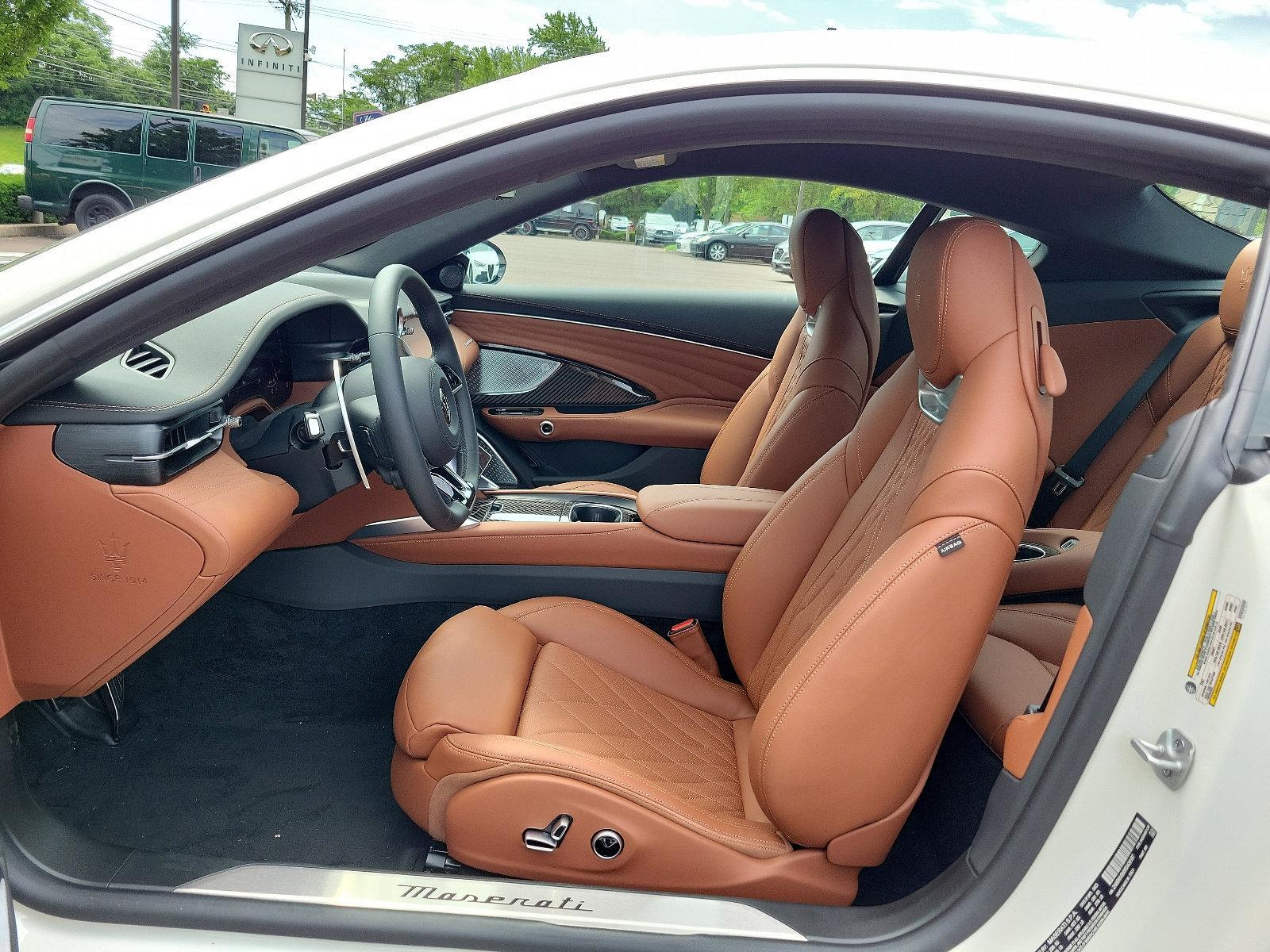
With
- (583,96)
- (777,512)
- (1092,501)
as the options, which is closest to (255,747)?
(777,512)

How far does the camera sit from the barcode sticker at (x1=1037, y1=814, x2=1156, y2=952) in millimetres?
885

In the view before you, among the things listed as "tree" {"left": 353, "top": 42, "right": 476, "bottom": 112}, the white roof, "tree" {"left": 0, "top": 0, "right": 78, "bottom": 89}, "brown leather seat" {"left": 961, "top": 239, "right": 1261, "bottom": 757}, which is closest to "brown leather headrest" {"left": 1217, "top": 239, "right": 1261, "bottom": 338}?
"brown leather seat" {"left": 961, "top": 239, "right": 1261, "bottom": 757}

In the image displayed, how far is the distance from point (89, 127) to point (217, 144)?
0.99 metres

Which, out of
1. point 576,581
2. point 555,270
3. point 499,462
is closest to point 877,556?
point 576,581

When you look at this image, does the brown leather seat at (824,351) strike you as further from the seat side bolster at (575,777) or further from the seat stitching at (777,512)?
the seat side bolster at (575,777)

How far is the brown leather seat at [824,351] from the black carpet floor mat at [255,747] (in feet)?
2.61

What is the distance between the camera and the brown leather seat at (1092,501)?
4.84ft

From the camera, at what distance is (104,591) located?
1.16 m

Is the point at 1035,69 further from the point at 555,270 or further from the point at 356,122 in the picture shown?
the point at 555,270

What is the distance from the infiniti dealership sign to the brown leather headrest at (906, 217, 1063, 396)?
18.2 ft

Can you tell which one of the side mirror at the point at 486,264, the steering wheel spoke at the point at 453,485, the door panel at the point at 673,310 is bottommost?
the steering wheel spoke at the point at 453,485

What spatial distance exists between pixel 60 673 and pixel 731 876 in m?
0.92

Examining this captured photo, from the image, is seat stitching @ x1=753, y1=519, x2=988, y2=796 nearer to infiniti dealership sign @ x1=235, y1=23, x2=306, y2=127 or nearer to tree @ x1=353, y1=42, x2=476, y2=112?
infiniti dealership sign @ x1=235, y1=23, x2=306, y2=127

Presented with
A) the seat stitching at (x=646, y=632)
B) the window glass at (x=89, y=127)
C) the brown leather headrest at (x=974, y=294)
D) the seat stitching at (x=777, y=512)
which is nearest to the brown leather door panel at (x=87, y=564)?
the seat stitching at (x=646, y=632)
